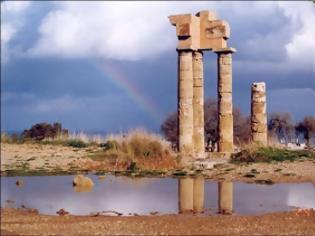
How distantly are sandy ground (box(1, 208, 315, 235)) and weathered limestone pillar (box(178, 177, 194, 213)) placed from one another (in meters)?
1.13

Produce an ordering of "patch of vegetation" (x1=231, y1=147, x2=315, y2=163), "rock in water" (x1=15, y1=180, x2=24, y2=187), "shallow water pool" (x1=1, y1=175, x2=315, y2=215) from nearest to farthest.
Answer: "shallow water pool" (x1=1, y1=175, x2=315, y2=215) < "rock in water" (x1=15, y1=180, x2=24, y2=187) < "patch of vegetation" (x1=231, y1=147, x2=315, y2=163)

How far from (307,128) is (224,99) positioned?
1328cm

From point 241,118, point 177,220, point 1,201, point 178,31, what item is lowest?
point 177,220

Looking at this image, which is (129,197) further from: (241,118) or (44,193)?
(241,118)

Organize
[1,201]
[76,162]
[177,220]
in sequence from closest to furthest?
[1,201] → [177,220] → [76,162]

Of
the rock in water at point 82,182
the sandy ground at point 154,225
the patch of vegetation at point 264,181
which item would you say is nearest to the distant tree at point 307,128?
the patch of vegetation at point 264,181

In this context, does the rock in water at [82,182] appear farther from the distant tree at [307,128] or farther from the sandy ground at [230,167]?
the distant tree at [307,128]

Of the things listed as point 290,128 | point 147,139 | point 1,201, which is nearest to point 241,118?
point 290,128

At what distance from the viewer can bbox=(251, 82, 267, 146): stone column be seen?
1042 inches

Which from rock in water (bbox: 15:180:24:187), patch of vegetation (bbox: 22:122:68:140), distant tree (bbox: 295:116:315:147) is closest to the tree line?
distant tree (bbox: 295:116:315:147)

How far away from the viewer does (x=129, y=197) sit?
514 inches

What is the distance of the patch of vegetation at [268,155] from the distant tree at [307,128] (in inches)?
511

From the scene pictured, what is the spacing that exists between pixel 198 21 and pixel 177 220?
644 inches

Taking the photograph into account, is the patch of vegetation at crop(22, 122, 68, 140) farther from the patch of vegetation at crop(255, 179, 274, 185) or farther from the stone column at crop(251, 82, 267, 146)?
the patch of vegetation at crop(255, 179, 274, 185)
